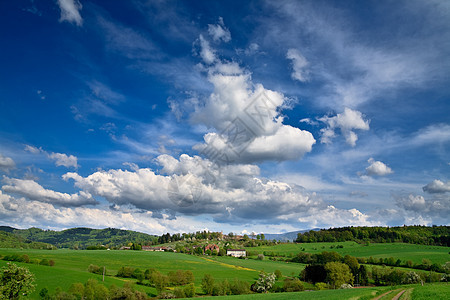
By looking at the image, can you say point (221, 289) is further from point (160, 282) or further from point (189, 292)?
point (160, 282)

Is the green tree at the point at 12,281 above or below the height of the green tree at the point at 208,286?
above

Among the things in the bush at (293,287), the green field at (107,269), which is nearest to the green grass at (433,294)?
the bush at (293,287)

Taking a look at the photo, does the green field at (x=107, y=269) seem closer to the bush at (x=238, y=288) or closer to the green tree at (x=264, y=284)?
the bush at (x=238, y=288)

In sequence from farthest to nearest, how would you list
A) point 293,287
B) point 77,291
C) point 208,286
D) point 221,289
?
1. point 293,287
2. point 208,286
3. point 221,289
4. point 77,291

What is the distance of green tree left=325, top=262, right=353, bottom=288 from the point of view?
97938 mm

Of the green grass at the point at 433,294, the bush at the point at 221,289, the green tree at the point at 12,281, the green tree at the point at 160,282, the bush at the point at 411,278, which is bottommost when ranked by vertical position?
the bush at the point at 411,278

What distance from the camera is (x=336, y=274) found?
98375mm

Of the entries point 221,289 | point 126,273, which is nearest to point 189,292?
point 221,289

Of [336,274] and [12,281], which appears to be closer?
[12,281]

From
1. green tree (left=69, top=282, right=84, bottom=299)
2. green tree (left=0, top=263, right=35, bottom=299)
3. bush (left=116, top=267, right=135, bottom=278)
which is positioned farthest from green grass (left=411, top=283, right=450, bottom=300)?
bush (left=116, top=267, right=135, bottom=278)

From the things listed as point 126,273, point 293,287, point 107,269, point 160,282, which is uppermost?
point 160,282

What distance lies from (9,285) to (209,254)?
522 feet

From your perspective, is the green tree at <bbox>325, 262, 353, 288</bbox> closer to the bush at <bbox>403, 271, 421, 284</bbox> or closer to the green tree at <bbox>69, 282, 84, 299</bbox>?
the bush at <bbox>403, 271, 421, 284</bbox>

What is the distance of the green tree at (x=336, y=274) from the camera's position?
97.9 metres
